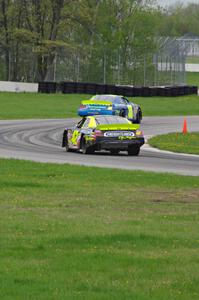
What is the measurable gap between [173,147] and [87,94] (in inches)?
1316

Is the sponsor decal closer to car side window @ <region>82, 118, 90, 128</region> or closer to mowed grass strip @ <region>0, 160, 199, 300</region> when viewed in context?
car side window @ <region>82, 118, 90, 128</region>

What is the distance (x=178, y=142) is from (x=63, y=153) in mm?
6983

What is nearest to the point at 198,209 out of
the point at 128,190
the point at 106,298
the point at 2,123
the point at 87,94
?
the point at 128,190

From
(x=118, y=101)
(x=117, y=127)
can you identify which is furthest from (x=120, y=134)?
(x=118, y=101)

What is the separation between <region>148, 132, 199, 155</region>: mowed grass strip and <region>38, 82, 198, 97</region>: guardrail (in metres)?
23.2

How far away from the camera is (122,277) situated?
8289 mm

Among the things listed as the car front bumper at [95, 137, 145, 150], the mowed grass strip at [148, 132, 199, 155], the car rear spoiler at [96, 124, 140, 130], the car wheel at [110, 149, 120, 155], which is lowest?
the mowed grass strip at [148, 132, 199, 155]

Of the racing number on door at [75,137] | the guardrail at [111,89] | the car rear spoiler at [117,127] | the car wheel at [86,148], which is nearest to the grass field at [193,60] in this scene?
the guardrail at [111,89]

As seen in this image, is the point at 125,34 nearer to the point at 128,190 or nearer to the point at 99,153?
the point at 99,153

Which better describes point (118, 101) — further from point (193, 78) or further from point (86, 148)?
point (193, 78)

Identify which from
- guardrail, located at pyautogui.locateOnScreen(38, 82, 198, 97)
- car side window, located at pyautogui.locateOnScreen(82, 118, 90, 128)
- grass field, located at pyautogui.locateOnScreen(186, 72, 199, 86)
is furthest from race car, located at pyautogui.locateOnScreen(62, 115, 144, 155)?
grass field, located at pyautogui.locateOnScreen(186, 72, 199, 86)

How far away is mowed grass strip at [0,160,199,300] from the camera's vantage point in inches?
311

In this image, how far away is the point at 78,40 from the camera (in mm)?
82812

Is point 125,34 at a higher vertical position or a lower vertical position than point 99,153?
higher
